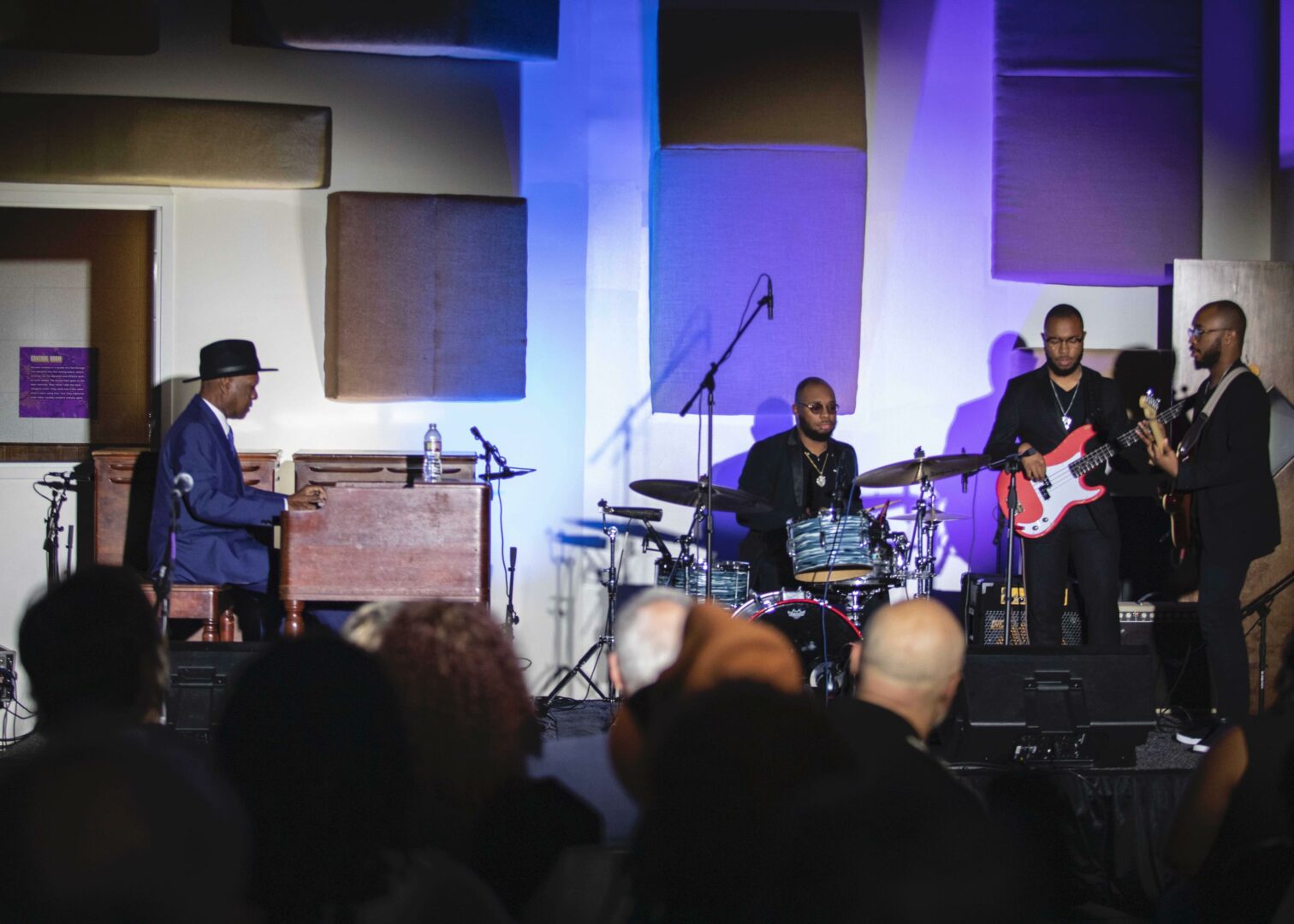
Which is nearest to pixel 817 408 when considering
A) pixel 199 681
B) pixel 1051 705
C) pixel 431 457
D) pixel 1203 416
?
pixel 1203 416

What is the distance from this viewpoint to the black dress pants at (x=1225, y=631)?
514 cm

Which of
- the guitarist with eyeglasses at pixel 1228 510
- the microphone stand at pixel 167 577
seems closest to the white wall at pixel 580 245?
the guitarist with eyeglasses at pixel 1228 510

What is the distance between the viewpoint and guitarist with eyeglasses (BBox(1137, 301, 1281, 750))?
17.1ft

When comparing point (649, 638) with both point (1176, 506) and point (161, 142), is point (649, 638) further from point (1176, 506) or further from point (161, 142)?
point (161, 142)

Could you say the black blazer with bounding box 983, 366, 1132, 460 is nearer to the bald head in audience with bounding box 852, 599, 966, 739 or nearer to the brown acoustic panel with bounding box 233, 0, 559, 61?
the brown acoustic panel with bounding box 233, 0, 559, 61

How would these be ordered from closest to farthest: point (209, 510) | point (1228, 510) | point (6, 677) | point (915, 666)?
point (915, 666) < point (209, 510) < point (1228, 510) < point (6, 677)

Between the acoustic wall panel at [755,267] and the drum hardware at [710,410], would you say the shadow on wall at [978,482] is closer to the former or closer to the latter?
the acoustic wall panel at [755,267]

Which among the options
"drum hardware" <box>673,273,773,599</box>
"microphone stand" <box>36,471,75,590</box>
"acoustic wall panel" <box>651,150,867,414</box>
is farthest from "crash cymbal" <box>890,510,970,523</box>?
"microphone stand" <box>36,471,75,590</box>

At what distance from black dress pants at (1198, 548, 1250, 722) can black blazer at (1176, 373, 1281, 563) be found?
2.4 inches

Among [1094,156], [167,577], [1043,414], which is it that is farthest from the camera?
[1094,156]

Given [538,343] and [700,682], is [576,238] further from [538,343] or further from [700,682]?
[700,682]

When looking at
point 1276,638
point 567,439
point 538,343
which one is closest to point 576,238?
point 538,343

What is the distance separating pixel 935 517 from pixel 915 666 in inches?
152

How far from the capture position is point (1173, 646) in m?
6.21
